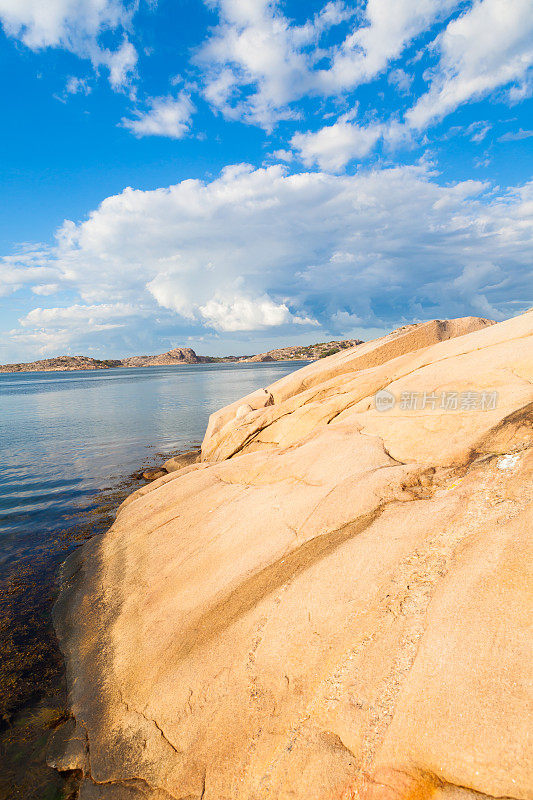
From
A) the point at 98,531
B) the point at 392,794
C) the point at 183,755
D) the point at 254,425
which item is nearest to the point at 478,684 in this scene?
the point at 392,794

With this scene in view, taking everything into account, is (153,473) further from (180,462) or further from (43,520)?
(43,520)

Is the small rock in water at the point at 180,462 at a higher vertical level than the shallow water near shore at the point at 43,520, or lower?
higher

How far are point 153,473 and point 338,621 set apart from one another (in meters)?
14.3

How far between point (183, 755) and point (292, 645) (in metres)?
1.63

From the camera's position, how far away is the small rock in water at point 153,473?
56.8ft

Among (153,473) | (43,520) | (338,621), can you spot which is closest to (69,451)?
(153,473)

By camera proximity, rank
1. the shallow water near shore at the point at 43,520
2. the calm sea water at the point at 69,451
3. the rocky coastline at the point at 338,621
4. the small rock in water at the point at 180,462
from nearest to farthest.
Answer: the rocky coastline at the point at 338,621 → the shallow water near shore at the point at 43,520 → the calm sea water at the point at 69,451 → the small rock in water at the point at 180,462

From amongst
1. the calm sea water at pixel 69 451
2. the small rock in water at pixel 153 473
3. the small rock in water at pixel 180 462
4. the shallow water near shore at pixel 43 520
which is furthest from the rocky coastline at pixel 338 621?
the small rock in water at pixel 153 473

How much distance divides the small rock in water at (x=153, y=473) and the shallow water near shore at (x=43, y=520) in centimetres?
67

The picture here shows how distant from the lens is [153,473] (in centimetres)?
1755

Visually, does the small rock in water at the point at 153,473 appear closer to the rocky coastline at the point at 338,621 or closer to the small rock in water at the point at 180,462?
the small rock in water at the point at 180,462

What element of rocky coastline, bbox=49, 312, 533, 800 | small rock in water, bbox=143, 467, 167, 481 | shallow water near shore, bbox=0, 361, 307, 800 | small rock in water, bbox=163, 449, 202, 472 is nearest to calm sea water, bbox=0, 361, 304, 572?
A: shallow water near shore, bbox=0, 361, 307, 800

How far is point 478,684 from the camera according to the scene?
3330 millimetres

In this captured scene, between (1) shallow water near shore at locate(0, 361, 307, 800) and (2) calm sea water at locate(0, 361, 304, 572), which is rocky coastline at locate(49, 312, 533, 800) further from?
(2) calm sea water at locate(0, 361, 304, 572)
